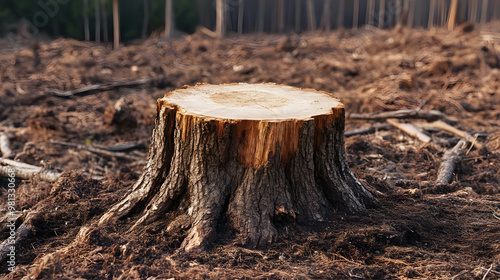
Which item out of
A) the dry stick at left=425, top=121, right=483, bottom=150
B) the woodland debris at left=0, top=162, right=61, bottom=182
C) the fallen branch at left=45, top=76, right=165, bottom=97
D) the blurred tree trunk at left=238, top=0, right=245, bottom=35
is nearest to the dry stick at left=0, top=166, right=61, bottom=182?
the woodland debris at left=0, top=162, right=61, bottom=182

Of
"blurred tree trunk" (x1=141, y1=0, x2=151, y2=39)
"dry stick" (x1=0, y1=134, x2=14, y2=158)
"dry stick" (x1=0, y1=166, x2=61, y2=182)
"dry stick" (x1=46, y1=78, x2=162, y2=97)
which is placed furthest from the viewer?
"blurred tree trunk" (x1=141, y1=0, x2=151, y2=39)

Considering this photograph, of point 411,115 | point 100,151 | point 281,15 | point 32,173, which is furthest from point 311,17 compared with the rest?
point 32,173

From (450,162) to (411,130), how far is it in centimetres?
117

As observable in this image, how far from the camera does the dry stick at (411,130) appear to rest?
5.19 metres

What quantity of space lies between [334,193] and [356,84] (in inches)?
240

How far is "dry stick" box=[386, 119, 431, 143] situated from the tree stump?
8.11 ft

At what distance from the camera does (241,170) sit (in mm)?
2828

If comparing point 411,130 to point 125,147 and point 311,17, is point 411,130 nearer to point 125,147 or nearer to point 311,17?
point 125,147

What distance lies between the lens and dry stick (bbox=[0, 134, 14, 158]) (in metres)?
4.75

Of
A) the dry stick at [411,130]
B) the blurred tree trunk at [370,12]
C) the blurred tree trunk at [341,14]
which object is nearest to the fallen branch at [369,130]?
the dry stick at [411,130]

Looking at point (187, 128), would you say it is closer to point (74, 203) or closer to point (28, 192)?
point (74, 203)

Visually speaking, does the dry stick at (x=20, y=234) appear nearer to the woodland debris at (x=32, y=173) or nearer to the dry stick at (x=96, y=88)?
the woodland debris at (x=32, y=173)

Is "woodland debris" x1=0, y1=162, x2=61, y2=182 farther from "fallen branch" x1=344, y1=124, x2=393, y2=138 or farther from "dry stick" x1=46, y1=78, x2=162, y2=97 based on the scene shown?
"dry stick" x1=46, y1=78, x2=162, y2=97

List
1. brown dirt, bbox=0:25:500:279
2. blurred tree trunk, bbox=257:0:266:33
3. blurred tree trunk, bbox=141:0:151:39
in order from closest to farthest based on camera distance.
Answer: brown dirt, bbox=0:25:500:279 < blurred tree trunk, bbox=141:0:151:39 < blurred tree trunk, bbox=257:0:266:33
